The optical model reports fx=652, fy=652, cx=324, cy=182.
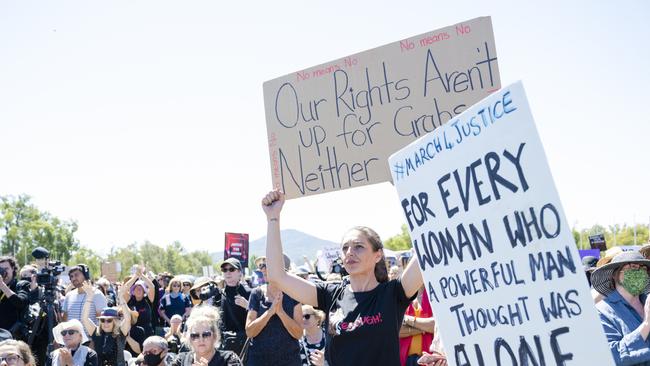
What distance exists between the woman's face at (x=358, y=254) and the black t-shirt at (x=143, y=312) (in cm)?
792

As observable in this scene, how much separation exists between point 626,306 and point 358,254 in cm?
206

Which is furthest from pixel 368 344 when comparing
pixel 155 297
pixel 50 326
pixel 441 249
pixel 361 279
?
pixel 155 297

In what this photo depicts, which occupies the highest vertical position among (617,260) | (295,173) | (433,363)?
(295,173)

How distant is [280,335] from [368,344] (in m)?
3.21

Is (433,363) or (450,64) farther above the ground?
(450,64)

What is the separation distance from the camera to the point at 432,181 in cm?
285

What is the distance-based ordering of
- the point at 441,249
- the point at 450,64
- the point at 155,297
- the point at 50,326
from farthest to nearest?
the point at 155,297 → the point at 50,326 → the point at 450,64 → the point at 441,249

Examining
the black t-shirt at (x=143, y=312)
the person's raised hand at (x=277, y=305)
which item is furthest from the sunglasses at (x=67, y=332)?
the black t-shirt at (x=143, y=312)

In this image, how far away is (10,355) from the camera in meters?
5.68

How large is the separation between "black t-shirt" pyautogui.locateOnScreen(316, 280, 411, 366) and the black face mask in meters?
3.95

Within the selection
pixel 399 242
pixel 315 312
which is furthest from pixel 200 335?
pixel 399 242

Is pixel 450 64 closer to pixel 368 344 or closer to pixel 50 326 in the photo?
pixel 368 344

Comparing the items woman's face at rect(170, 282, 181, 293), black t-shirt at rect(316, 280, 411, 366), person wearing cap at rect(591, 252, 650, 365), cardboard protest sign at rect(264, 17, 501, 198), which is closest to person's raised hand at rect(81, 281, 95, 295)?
woman's face at rect(170, 282, 181, 293)

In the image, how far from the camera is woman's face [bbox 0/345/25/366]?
5660 mm
